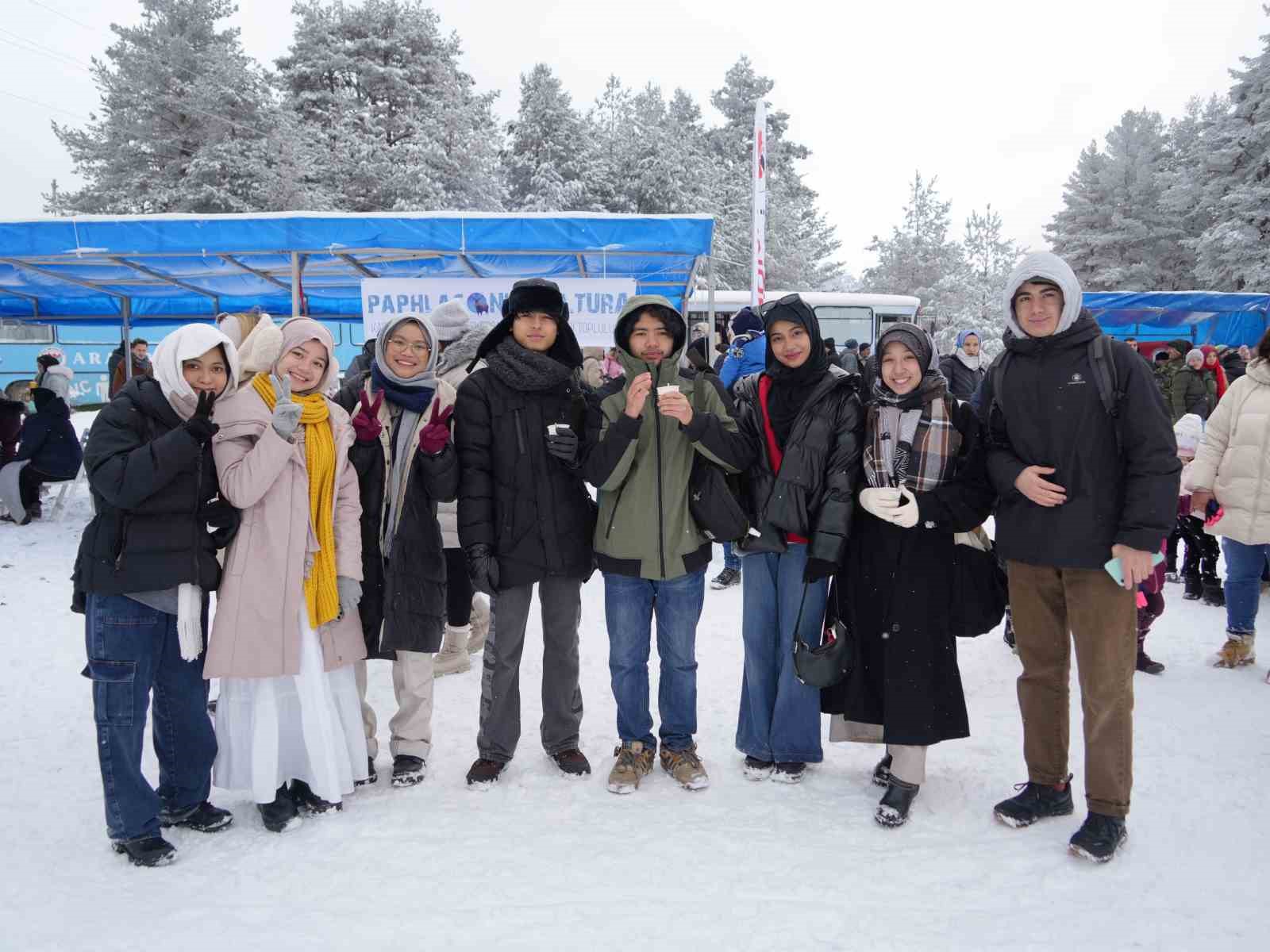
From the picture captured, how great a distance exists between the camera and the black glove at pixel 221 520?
2.86 m

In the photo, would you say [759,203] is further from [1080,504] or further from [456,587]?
[1080,504]

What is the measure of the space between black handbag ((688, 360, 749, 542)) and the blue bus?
16139 mm

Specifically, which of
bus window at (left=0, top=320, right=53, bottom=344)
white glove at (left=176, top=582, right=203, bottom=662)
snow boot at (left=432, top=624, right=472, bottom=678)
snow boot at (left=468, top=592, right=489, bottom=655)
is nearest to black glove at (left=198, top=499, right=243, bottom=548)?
white glove at (left=176, top=582, right=203, bottom=662)

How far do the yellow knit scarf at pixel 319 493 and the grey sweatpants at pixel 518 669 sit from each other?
0.68 m

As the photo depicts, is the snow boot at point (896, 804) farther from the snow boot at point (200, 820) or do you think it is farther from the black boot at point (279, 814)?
the snow boot at point (200, 820)

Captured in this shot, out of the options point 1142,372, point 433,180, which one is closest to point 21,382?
point 1142,372

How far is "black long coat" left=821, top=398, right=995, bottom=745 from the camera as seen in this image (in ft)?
9.96

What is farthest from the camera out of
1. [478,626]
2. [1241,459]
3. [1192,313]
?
[1192,313]

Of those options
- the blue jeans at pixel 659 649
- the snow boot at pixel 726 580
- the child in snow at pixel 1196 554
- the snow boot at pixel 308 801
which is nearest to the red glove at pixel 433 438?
the blue jeans at pixel 659 649

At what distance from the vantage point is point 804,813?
10.3ft

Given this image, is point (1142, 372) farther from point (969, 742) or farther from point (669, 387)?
point (969, 742)

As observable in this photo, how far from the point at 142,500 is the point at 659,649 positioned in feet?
6.63

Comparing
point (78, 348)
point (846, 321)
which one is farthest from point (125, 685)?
point (78, 348)

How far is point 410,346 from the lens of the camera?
336cm
